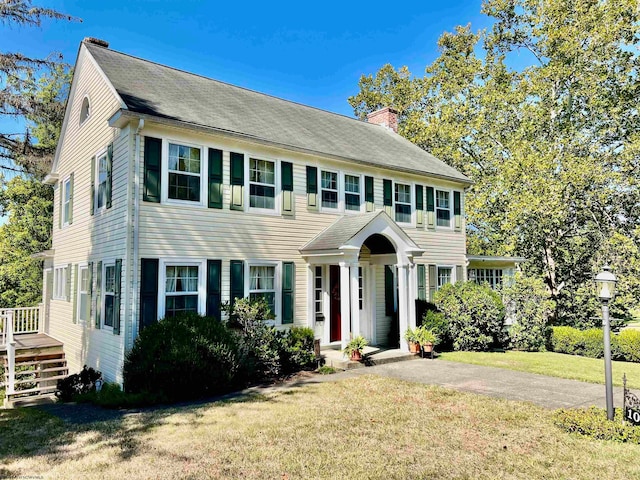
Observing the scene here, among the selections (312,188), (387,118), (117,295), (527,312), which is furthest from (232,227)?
(387,118)

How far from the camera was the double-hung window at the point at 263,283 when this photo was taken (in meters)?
11.1

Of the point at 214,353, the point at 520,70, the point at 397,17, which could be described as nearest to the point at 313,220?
the point at 214,353

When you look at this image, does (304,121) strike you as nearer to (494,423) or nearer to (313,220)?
(313,220)

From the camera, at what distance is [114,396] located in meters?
8.37

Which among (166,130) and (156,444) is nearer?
(156,444)

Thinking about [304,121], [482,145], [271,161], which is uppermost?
[482,145]

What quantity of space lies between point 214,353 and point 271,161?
5.30m

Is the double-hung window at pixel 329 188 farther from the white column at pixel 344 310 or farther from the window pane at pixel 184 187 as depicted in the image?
the window pane at pixel 184 187

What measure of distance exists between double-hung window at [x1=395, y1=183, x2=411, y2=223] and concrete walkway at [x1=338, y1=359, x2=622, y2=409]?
4980 mm

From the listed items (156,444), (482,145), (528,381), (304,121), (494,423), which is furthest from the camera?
(482,145)

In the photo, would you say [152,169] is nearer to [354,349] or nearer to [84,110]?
[84,110]

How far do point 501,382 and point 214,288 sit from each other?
21.5ft

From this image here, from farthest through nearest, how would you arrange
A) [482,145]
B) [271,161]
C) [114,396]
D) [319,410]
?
1. [482,145]
2. [271,161]
3. [114,396]
4. [319,410]

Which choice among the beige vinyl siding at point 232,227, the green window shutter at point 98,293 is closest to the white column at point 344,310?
the beige vinyl siding at point 232,227
